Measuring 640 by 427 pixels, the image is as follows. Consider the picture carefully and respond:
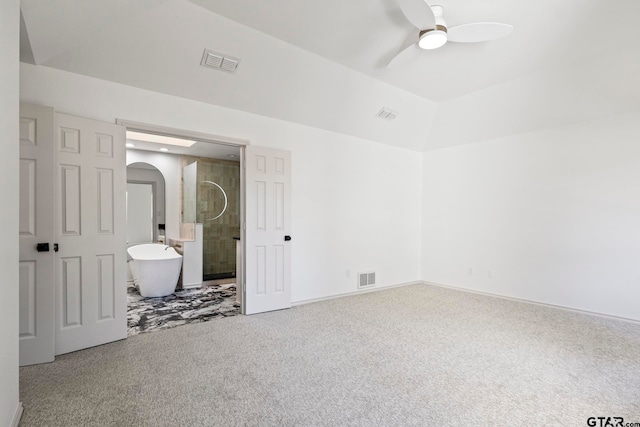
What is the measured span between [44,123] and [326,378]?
125 inches

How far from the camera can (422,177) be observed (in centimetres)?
609

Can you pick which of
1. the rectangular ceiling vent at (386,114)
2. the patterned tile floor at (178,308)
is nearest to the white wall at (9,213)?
the patterned tile floor at (178,308)

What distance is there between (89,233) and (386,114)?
162 inches

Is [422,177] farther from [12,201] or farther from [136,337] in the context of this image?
[12,201]

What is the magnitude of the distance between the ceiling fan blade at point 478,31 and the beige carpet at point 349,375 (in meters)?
2.81

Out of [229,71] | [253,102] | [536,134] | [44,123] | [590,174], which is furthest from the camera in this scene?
[536,134]

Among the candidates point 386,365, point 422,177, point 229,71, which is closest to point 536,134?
point 422,177

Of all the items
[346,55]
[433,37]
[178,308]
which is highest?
[346,55]

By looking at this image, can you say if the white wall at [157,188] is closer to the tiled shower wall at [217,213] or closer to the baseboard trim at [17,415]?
the tiled shower wall at [217,213]

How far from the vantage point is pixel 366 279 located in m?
5.13

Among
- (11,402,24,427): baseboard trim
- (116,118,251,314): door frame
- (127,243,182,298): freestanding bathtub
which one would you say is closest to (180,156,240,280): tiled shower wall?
(127,243,182,298): freestanding bathtub

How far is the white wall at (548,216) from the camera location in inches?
152

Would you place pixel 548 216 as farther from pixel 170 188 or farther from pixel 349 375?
pixel 170 188

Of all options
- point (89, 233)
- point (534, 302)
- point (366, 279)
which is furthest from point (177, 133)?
point (534, 302)
